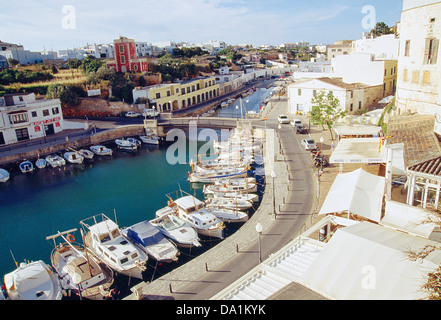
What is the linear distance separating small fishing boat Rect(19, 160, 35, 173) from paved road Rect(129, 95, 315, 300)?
26638 millimetres

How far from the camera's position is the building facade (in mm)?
21022

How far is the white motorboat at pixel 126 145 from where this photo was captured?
40.7 meters

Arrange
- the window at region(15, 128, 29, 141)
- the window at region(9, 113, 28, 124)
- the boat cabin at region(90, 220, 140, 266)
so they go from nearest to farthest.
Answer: the boat cabin at region(90, 220, 140, 266) < the window at region(9, 113, 28, 124) < the window at region(15, 128, 29, 141)

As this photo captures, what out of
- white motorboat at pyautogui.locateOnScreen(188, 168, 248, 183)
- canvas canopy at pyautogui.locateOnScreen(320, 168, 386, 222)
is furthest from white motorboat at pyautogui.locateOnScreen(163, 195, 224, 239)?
canvas canopy at pyautogui.locateOnScreen(320, 168, 386, 222)

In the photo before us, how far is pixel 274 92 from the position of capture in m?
65.3

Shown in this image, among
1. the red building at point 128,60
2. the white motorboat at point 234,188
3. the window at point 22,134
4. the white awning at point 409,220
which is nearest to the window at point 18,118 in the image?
the window at point 22,134

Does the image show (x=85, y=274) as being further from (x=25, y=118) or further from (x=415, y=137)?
(x=25, y=118)

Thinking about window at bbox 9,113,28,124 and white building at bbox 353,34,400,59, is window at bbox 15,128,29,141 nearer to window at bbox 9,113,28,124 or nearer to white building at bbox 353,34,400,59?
window at bbox 9,113,28,124

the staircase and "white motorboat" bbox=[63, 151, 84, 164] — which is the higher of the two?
the staircase

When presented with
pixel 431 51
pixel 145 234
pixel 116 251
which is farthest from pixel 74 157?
pixel 431 51

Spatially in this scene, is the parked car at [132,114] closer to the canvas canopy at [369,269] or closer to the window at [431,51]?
the window at [431,51]

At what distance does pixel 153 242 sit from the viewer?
1841 centimetres

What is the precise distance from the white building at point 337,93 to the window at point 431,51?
14944 mm

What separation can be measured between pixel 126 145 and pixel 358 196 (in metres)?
31.6
